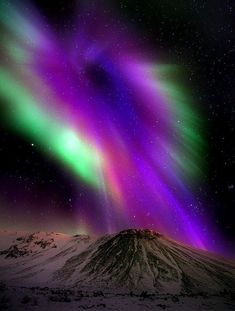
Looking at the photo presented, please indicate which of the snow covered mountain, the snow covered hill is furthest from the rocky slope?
the snow covered hill

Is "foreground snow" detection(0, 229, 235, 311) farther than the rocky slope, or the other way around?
the rocky slope

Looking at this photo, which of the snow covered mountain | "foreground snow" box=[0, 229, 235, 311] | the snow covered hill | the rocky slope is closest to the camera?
"foreground snow" box=[0, 229, 235, 311]

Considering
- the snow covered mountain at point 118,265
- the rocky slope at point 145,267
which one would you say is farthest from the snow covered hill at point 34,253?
the rocky slope at point 145,267

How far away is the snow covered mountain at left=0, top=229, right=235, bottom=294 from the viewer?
91.2 meters

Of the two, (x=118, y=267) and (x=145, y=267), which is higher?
(x=118, y=267)

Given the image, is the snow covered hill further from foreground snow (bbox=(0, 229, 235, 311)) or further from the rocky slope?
the rocky slope

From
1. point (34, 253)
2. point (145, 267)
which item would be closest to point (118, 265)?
point (145, 267)

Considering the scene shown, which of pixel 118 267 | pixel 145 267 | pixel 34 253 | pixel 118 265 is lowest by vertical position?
pixel 145 267

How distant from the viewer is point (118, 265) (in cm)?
10469

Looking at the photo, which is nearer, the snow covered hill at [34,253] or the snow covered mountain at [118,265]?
the snow covered mountain at [118,265]

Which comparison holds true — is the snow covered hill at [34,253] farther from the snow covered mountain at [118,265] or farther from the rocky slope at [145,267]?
the rocky slope at [145,267]

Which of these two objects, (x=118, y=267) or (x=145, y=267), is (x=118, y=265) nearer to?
(x=118, y=267)

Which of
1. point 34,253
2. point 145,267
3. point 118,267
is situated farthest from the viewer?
point 34,253

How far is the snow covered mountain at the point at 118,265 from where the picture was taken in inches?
3593
